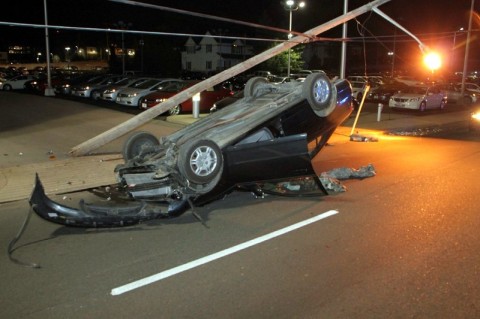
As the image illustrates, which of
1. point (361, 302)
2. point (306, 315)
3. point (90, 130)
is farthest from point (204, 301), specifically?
point (90, 130)

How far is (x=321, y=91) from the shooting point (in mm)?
7656

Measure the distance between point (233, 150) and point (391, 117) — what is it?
17.5 metres

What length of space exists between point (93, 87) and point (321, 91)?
2356 centimetres

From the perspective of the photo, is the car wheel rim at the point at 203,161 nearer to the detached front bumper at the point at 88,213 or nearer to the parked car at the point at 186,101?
the detached front bumper at the point at 88,213

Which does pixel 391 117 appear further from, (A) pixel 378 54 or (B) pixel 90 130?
(A) pixel 378 54

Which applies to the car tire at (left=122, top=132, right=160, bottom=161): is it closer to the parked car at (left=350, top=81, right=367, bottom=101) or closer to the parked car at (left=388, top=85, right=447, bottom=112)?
the parked car at (left=388, top=85, right=447, bottom=112)

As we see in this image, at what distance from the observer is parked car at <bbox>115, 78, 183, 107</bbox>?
23.2 m

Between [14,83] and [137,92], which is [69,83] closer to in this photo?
[14,83]

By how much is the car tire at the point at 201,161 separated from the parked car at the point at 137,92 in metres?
17.4

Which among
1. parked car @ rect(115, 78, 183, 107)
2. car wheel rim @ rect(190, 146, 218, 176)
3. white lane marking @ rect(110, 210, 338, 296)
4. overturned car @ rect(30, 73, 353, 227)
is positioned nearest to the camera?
white lane marking @ rect(110, 210, 338, 296)

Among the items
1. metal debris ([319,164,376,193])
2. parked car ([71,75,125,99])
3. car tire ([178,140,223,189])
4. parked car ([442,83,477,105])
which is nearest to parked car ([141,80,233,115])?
parked car ([71,75,125,99])

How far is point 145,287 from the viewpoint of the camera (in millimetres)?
4469

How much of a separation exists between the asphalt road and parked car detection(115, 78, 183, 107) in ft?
51.3

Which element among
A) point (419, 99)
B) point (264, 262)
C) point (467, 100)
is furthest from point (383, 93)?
point (264, 262)
